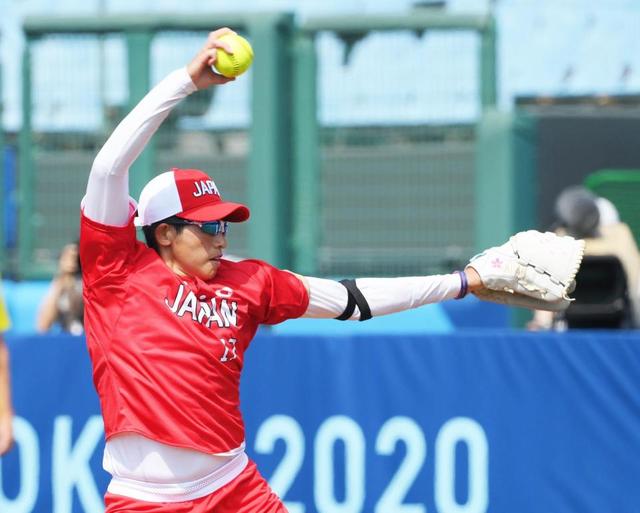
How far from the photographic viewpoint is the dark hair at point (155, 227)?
4395 mm

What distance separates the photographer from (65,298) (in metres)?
8.81

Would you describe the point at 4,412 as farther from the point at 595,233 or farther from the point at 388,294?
the point at 595,233

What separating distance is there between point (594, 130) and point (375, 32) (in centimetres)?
185

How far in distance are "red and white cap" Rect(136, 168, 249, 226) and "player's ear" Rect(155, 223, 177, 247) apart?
38mm

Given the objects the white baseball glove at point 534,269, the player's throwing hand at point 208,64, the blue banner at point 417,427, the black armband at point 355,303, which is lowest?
the blue banner at point 417,427

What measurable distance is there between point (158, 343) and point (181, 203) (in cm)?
49

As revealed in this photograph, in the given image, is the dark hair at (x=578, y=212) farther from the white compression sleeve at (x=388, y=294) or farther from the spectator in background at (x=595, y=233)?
the white compression sleeve at (x=388, y=294)

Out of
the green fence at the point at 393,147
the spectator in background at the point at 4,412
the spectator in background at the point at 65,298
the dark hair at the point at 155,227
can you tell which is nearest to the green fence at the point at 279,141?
the green fence at the point at 393,147

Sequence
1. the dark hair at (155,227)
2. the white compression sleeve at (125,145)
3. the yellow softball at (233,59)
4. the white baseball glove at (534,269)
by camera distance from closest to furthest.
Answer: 1. the yellow softball at (233,59)
2. the white compression sleeve at (125,145)
3. the dark hair at (155,227)
4. the white baseball glove at (534,269)

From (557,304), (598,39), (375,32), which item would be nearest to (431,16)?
(375,32)

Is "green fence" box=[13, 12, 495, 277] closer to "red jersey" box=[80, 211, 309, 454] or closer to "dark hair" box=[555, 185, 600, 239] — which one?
"dark hair" box=[555, 185, 600, 239]

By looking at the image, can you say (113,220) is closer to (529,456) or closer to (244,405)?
(244,405)

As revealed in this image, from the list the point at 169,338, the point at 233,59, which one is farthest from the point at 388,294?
the point at 233,59

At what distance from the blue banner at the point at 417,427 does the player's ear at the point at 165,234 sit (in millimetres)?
2176
